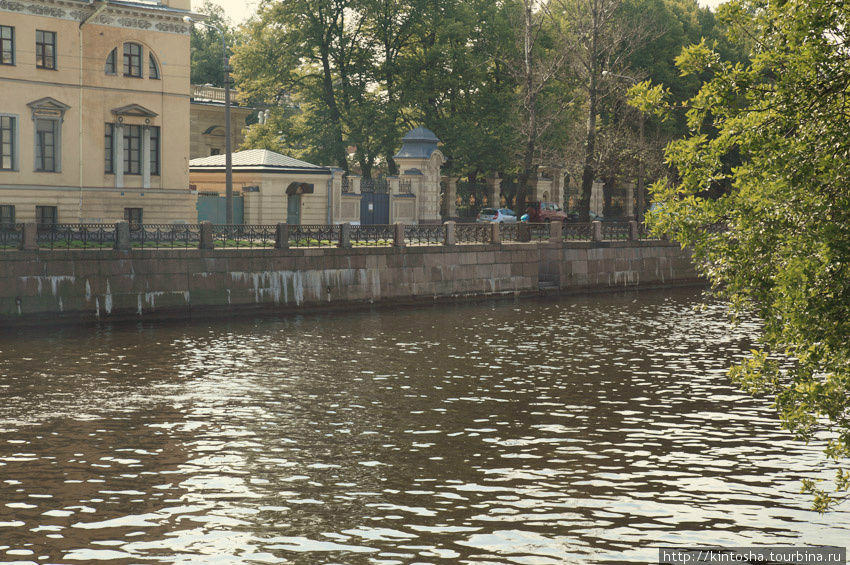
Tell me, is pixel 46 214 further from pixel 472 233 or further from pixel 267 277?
pixel 472 233

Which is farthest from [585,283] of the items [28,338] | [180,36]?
[28,338]

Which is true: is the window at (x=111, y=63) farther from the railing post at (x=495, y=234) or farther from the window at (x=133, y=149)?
the railing post at (x=495, y=234)

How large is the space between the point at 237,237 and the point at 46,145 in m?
10.2

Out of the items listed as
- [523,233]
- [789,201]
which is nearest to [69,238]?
[523,233]

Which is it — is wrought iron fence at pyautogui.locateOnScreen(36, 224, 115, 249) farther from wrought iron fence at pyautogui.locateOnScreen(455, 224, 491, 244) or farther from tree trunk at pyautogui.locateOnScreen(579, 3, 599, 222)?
tree trunk at pyautogui.locateOnScreen(579, 3, 599, 222)

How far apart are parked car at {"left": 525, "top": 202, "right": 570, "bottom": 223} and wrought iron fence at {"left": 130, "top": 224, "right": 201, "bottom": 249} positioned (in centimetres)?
2601

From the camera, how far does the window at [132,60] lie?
135 ft

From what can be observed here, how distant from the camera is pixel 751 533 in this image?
1222 cm

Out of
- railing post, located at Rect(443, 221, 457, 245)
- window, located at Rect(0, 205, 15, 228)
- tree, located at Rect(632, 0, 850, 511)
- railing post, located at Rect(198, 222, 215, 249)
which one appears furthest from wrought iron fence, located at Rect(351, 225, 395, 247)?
tree, located at Rect(632, 0, 850, 511)

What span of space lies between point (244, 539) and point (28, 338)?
17.2m

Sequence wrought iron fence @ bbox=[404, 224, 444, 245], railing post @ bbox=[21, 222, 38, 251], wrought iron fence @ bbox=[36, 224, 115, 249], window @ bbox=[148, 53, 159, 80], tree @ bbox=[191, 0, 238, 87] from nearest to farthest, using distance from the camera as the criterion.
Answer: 1. railing post @ bbox=[21, 222, 38, 251]
2. wrought iron fence @ bbox=[36, 224, 115, 249]
3. wrought iron fence @ bbox=[404, 224, 444, 245]
4. window @ bbox=[148, 53, 159, 80]
5. tree @ bbox=[191, 0, 238, 87]

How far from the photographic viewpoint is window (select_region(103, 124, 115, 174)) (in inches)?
1617

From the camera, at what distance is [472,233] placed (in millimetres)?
41656

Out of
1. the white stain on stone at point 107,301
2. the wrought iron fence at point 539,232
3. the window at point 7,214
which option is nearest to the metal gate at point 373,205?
the wrought iron fence at point 539,232
